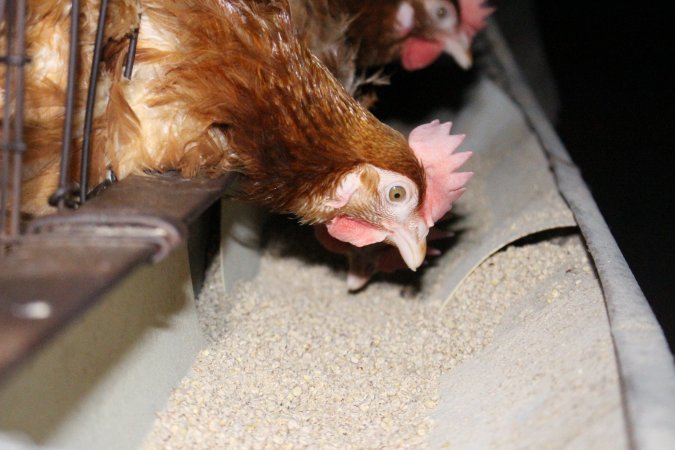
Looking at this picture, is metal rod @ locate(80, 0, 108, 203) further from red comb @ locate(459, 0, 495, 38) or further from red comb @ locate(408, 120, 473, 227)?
red comb @ locate(459, 0, 495, 38)

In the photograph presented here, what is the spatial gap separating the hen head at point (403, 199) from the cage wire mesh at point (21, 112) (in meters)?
0.47

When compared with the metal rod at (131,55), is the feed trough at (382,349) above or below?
below

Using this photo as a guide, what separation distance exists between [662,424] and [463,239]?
4.07 feet

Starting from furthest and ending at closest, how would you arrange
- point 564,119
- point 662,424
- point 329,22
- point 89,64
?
point 564,119
point 329,22
point 89,64
point 662,424

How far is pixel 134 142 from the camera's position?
1.26 m

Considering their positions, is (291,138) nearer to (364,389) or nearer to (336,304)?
(364,389)

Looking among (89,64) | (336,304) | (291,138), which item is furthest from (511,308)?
(89,64)

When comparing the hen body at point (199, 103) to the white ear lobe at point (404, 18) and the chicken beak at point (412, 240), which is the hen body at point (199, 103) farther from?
the white ear lobe at point (404, 18)

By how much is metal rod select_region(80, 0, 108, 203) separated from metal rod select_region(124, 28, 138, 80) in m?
0.10

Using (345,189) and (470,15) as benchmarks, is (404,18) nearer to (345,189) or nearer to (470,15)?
(470,15)

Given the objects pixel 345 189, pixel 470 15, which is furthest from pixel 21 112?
pixel 470 15

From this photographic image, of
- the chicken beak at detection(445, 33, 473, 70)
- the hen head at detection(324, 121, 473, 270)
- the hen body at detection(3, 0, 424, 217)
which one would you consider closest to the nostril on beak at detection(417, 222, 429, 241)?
the hen head at detection(324, 121, 473, 270)

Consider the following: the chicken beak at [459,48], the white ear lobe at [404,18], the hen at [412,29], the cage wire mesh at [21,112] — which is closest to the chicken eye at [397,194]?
the cage wire mesh at [21,112]

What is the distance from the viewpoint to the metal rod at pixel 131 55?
1258mm
